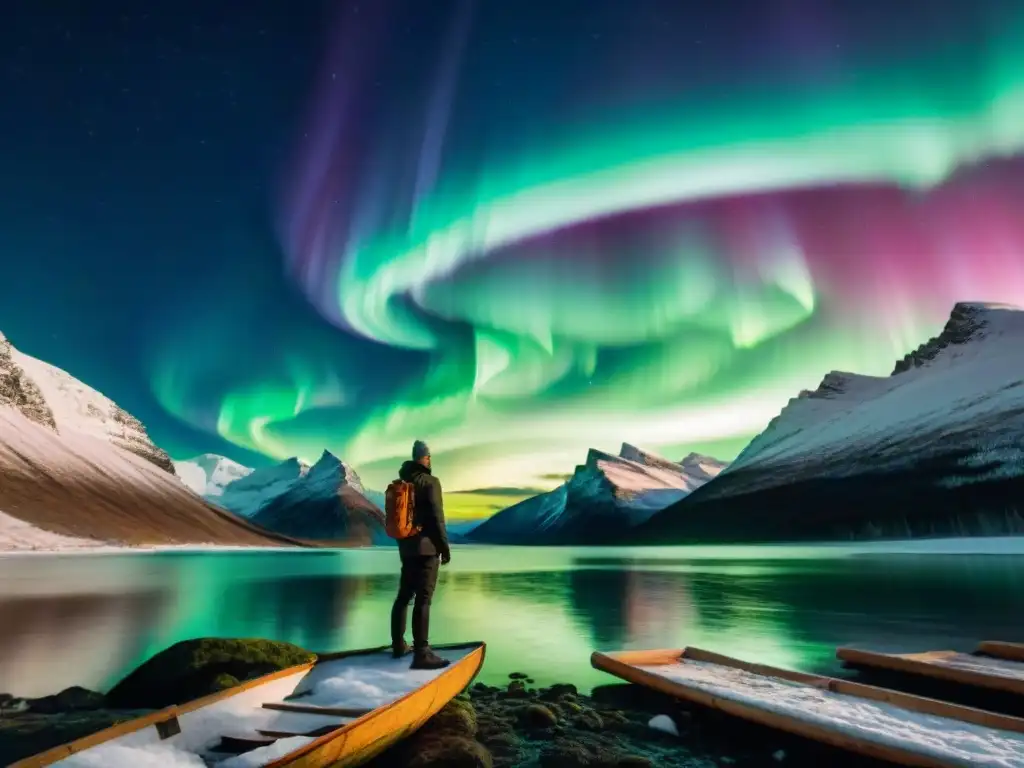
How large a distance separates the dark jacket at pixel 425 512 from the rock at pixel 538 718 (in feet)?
14.8

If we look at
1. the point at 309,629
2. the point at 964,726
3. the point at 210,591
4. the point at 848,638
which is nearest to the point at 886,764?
the point at 964,726

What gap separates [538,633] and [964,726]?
902 inches

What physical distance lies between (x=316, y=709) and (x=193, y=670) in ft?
28.0

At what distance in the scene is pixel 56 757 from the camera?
8.84 metres

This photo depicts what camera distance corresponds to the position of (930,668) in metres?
19.0

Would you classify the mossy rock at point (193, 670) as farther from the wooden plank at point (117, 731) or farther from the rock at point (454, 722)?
the wooden plank at point (117, 731)

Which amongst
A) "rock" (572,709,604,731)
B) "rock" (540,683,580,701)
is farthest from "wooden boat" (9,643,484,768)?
"rock" (540,683,580,701)

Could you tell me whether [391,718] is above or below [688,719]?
above

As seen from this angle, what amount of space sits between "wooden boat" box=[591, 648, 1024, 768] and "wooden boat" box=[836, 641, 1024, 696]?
459cm

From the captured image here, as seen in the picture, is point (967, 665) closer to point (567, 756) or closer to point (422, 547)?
point (567, 756)

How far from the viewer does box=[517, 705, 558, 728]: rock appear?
52.0 feet

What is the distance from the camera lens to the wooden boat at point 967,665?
1716 centimetres

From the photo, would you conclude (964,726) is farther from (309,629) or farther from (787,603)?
(787,603)

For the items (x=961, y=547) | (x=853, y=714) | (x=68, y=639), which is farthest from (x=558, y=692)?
(x=961, y=547)
